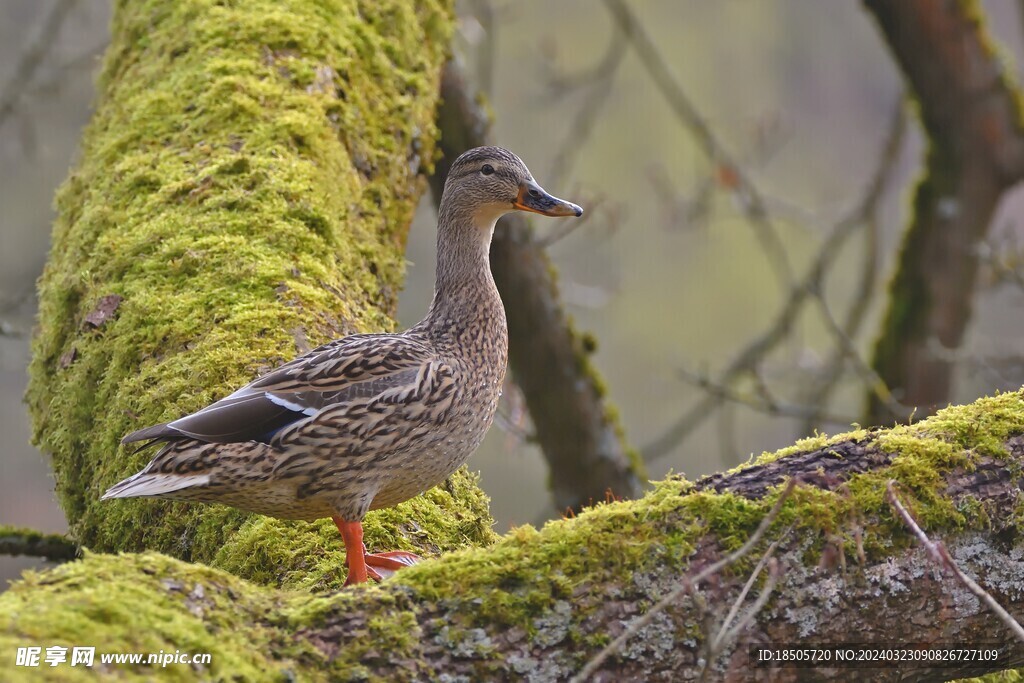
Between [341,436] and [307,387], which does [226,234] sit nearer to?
[307,387]

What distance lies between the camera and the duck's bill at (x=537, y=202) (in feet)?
15.9

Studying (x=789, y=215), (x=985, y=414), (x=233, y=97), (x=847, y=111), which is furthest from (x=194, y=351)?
(x=847, y=111)

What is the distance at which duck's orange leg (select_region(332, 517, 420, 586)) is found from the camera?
3.77 metres

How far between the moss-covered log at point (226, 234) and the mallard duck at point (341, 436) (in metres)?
0.27

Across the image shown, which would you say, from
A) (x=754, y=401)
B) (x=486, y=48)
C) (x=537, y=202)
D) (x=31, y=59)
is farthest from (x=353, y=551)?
(x=486, y=48)

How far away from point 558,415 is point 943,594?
15.0 ft

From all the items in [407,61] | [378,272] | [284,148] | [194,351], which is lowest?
[194,351]

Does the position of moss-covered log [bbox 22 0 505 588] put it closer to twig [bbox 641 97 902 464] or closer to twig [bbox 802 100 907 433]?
twig [bbox 641 97 902 464]

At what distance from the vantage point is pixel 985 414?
328 centimetres

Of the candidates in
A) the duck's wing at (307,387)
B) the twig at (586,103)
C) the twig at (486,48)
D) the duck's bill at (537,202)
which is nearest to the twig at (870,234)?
the twig at (586,103)

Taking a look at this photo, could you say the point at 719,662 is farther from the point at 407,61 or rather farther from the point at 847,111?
the point at 847,111

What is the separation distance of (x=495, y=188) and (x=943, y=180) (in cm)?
472

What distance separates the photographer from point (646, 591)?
2.82 m

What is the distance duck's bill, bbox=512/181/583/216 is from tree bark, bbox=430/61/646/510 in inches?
87.2
